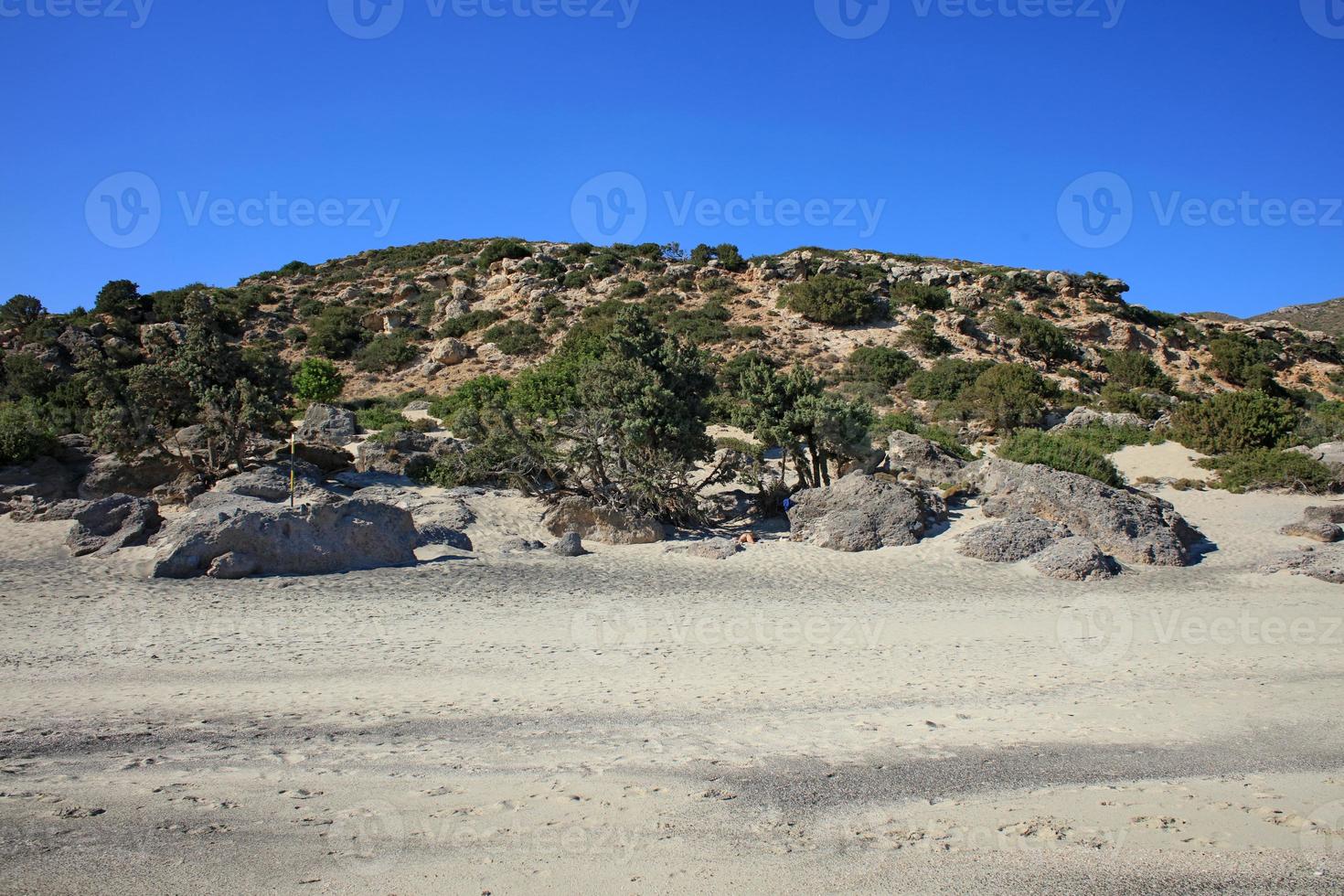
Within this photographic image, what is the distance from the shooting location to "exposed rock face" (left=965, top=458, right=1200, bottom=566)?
13.7 metres

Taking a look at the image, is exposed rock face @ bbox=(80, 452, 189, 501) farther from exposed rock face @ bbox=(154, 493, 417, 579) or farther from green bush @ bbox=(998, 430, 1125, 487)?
green bush @ bbox=(998, 430, 1125, 487)

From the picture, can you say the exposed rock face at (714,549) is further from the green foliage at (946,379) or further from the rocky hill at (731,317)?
the rocky hill at (731,317)

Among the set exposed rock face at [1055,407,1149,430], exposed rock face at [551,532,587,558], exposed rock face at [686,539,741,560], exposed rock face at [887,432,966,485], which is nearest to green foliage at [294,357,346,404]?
exposed rock face at [551,532,587,558]

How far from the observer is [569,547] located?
46.1 ft

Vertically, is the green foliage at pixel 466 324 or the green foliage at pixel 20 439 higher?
Answer: the green foliage at pixel 466 324

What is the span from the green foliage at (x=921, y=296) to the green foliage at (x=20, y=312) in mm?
42230

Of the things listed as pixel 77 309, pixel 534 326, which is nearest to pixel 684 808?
pixel 534 326

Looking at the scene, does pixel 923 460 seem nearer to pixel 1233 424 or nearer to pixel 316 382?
pixel 1233 424

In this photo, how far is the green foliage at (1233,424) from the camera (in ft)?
72.7

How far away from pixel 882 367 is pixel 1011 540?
21853mm

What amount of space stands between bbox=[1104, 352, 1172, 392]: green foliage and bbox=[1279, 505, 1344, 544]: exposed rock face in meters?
20.4

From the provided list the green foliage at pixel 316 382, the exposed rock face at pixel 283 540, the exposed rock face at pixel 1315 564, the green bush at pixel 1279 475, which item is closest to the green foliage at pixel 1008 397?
the green bush at pixel 1279 475

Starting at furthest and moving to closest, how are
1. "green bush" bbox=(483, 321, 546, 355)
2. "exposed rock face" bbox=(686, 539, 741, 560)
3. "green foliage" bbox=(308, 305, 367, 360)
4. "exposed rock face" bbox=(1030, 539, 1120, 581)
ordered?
"green foliage" bbox=(308, 305, 367, 360)
"green bush" bbox=(483, 321, 546, 355)
"exposed rock face" bbox=(686, 539, 741, 560)
"exposed rock face" bbox=(1030, 539, 1120, 581)

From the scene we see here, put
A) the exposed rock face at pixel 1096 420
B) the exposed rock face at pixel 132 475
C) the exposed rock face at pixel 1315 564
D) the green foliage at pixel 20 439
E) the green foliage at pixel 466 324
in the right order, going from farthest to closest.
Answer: the green foliage at pixel 466 324, the exposed rock face at pixel 1096 420, the exposed rock face at pixel 132 475, the green foliage at pixel 20 439, the exposed rock face at pixel 1315 564
